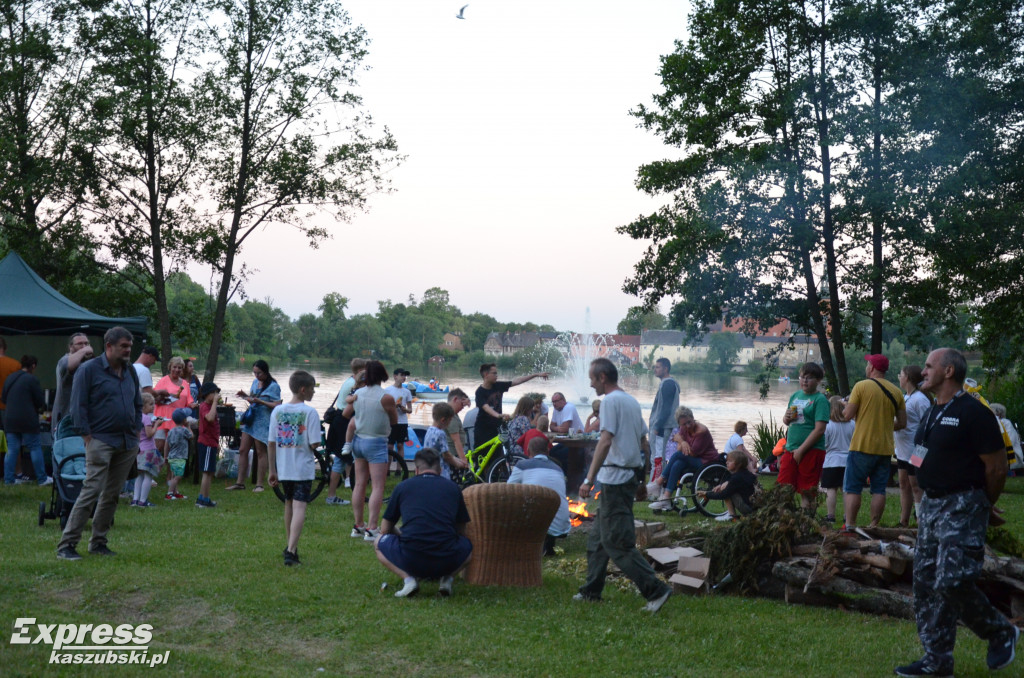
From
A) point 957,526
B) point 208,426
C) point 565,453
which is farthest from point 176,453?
point 957,526

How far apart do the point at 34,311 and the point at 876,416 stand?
39.7 ft

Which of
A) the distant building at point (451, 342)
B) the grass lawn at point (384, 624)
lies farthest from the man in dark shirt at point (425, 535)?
the distant building at point (451, 342)

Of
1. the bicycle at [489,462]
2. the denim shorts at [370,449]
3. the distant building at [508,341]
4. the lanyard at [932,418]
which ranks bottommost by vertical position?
the bicycle at [489,462]

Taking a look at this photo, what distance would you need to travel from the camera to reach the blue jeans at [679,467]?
11344 mm

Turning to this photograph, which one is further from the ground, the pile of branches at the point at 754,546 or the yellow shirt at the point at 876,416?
the yellow shirt at the point at 876,416

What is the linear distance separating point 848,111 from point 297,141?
12.0m

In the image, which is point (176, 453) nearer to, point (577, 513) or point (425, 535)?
point (577, 513)

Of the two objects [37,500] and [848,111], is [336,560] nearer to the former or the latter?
[37,500]

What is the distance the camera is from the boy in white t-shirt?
7.39 m

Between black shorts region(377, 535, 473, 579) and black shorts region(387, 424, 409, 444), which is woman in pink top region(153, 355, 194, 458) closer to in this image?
black shorts region(387, 424, 409, 444)

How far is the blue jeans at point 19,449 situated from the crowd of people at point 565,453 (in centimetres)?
3

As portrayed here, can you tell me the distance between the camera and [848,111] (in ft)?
60.5

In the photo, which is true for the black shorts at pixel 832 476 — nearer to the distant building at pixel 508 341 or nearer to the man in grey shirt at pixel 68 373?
the man in grey shirt at pixel 68 373

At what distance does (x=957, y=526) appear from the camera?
4879 millimetres
